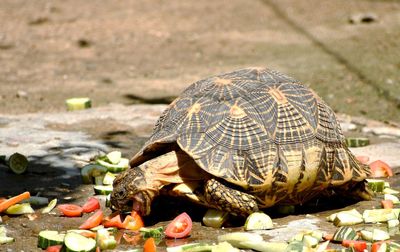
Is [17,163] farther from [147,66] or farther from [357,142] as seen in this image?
[147,66]

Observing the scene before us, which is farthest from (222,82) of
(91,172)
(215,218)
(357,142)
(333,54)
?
(333,54)

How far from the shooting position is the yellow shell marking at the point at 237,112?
16.3 feet

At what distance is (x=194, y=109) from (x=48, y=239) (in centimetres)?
121

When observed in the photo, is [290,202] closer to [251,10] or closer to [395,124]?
[395,124]

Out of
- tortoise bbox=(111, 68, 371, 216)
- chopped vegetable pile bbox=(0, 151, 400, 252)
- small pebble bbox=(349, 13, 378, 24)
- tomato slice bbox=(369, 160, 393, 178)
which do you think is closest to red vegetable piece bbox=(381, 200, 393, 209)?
chopped vegetable pile bbox=(0, 151, 400, 252)

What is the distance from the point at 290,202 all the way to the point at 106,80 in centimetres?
589

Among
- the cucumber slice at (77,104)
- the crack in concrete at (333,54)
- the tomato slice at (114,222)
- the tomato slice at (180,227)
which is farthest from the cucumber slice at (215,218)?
the crack in concrete at (333,54)

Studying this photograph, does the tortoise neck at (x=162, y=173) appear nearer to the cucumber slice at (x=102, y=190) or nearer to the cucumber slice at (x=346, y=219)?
the cucumber slice at (x=102, y=190)

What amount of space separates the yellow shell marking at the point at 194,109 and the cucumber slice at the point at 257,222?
2.39ft

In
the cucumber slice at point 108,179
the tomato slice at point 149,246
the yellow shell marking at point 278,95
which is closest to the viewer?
the tomato slice at point 149,246

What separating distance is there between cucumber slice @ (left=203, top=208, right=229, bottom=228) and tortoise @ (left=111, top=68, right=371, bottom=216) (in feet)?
0.18

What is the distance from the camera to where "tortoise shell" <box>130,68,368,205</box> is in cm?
483

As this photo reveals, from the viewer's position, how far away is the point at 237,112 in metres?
4.97

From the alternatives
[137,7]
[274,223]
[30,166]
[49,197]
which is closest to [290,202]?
[274,223]
